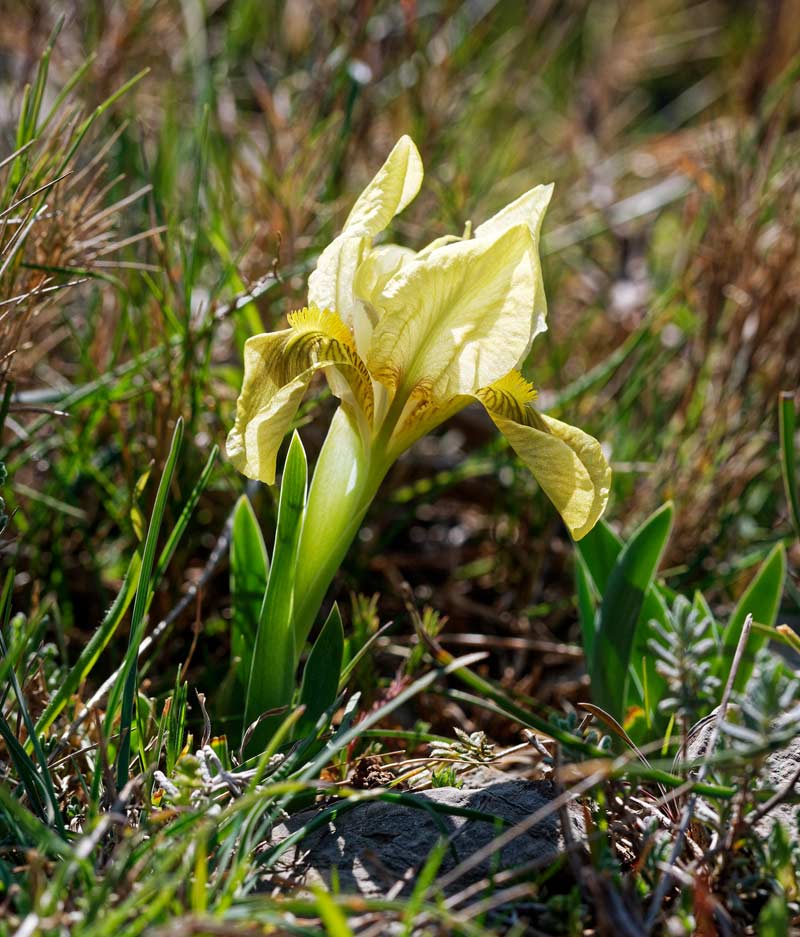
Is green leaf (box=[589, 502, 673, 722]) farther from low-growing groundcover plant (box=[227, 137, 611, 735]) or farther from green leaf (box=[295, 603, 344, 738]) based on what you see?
green leaf (box=[295, 603, 344, 738])

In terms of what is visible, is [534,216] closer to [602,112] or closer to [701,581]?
[701,581]

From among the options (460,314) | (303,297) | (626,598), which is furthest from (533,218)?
(303,297)

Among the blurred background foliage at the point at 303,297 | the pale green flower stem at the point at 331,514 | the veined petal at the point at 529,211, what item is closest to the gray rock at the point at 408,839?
the pale green flower stem at the point at 331,514

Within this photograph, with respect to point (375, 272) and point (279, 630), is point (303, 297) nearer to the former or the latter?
point (375, 272)

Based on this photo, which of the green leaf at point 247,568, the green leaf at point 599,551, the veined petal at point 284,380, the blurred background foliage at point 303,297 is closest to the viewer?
the veined petal at point 284,380

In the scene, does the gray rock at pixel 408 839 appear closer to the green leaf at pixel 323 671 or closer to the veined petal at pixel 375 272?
the green leaf at pixel 323 671

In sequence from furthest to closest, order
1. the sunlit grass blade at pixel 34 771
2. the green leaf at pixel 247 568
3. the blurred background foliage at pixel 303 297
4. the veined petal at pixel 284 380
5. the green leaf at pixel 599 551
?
the blurred background foliage at pixel 303 297 < the green leaf at pixel 599 551 < the green leaf at pixel 247 568 < the veined petal at pixel 284 380 < the sunlit grass blade at pixel 34 771

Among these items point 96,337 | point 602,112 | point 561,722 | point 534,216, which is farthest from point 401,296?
point 602,112
